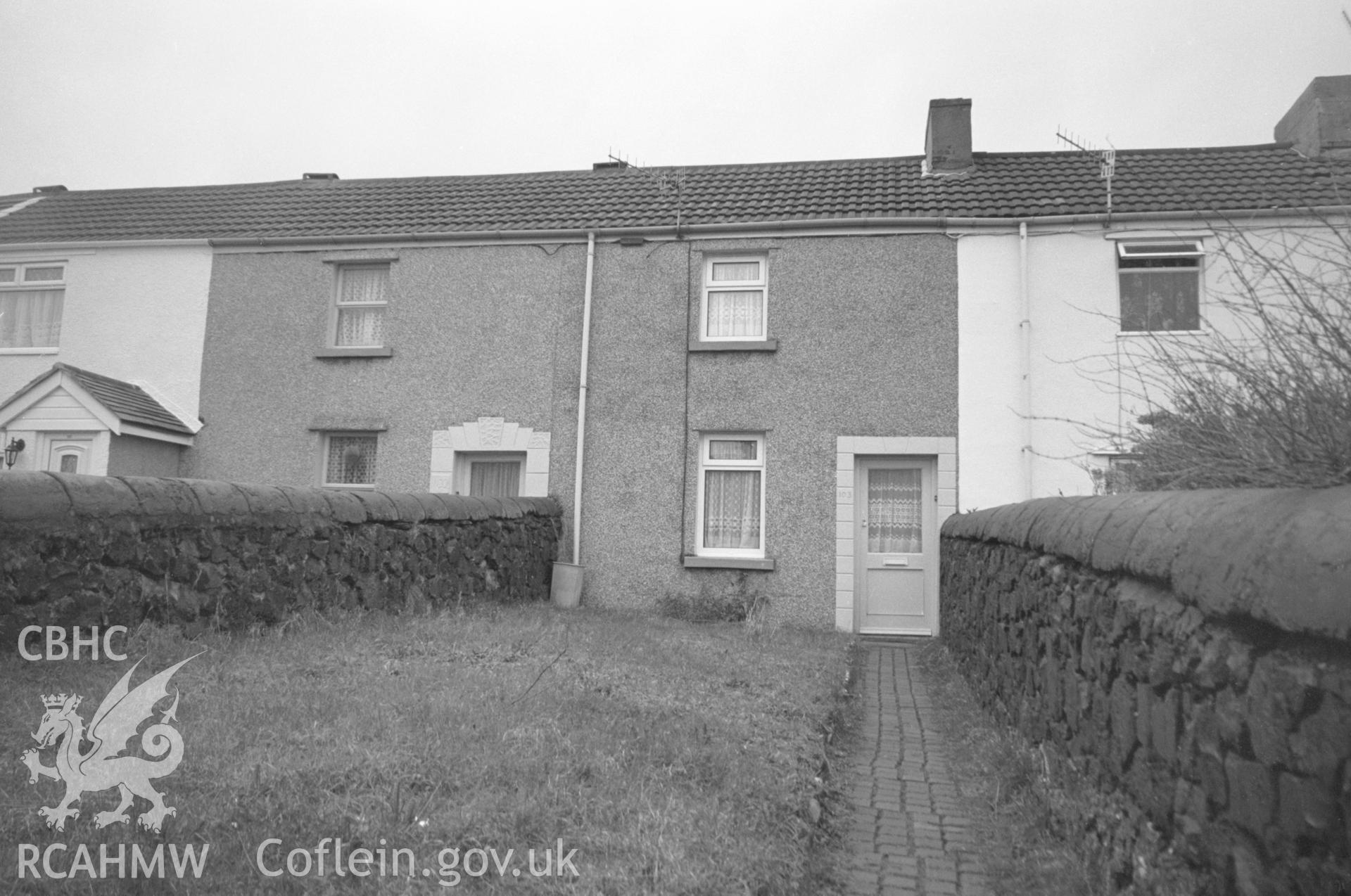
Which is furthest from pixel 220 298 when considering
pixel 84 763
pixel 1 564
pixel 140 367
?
pixel 84 763

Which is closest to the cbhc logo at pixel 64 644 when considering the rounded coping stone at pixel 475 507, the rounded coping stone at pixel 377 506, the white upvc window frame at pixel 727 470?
the rounded coping stone at pixel 377 506

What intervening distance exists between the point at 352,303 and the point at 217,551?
741 centimetres

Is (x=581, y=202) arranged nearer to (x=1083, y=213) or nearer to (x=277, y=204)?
(x=277, y=204)

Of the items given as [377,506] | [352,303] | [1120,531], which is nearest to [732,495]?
[377,506]

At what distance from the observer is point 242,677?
491 centimetres

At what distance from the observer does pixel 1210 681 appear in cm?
229

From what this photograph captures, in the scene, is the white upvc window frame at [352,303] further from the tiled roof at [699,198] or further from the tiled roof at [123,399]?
the tiled roof at [123,399]

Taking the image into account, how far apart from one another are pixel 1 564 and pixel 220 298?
9.22 metres

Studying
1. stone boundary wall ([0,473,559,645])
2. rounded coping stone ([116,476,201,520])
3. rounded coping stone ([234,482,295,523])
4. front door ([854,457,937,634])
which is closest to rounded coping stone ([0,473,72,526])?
stone boundary wall ([0,473,559,645])

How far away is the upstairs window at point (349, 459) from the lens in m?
12.7

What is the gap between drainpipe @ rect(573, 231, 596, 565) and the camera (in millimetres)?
11906

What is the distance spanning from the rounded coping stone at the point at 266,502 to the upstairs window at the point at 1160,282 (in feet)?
31.0

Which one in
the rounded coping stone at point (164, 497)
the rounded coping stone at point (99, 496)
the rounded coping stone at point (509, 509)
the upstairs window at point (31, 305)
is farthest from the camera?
the upstairs window at point (31, 305)

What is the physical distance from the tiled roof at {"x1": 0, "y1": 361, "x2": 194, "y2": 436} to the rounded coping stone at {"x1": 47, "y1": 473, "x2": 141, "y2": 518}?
673 cm
